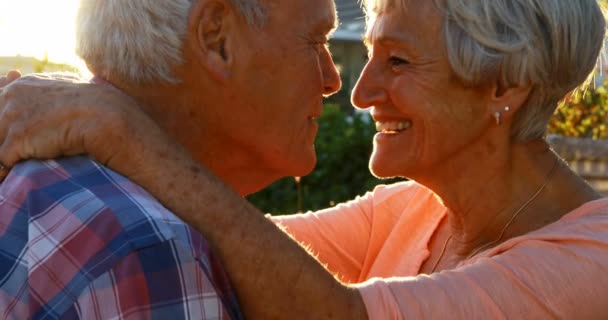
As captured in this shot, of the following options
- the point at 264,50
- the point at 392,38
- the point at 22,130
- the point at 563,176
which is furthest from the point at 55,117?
the point at 563,176

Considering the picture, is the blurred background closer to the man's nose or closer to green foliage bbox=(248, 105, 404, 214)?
green foliage bbox=(248, 105, 404, 214)

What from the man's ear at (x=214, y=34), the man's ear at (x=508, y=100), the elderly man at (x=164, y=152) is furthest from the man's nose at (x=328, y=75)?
the man's ear at (x=508, y=100)

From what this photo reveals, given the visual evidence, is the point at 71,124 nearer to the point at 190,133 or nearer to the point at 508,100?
the point at 190,133

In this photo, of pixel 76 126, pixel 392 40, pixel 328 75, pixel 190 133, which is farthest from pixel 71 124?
pixel 392 40

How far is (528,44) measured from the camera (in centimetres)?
340

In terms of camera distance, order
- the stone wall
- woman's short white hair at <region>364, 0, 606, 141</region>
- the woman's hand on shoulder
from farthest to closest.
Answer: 1. the stone wall
2. woman's short white hair at <region>364, 0, 606, 141</region>
3. the woman's hand on shoulder

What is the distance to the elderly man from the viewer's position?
214cm

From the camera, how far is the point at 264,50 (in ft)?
9.20

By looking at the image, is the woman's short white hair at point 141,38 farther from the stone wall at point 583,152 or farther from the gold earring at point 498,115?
the stone wall at point 583,152

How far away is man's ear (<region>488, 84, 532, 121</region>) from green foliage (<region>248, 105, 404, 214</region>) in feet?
14.9

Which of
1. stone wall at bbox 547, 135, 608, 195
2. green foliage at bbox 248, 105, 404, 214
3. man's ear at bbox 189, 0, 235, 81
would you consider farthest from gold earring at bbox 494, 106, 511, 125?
stone wall at bbox 547, 135, 608, 195

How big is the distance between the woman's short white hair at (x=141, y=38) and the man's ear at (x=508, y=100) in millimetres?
1371

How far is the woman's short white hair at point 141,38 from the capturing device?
2578 millimetres

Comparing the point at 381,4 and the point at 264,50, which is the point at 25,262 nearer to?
the point at 264,50
